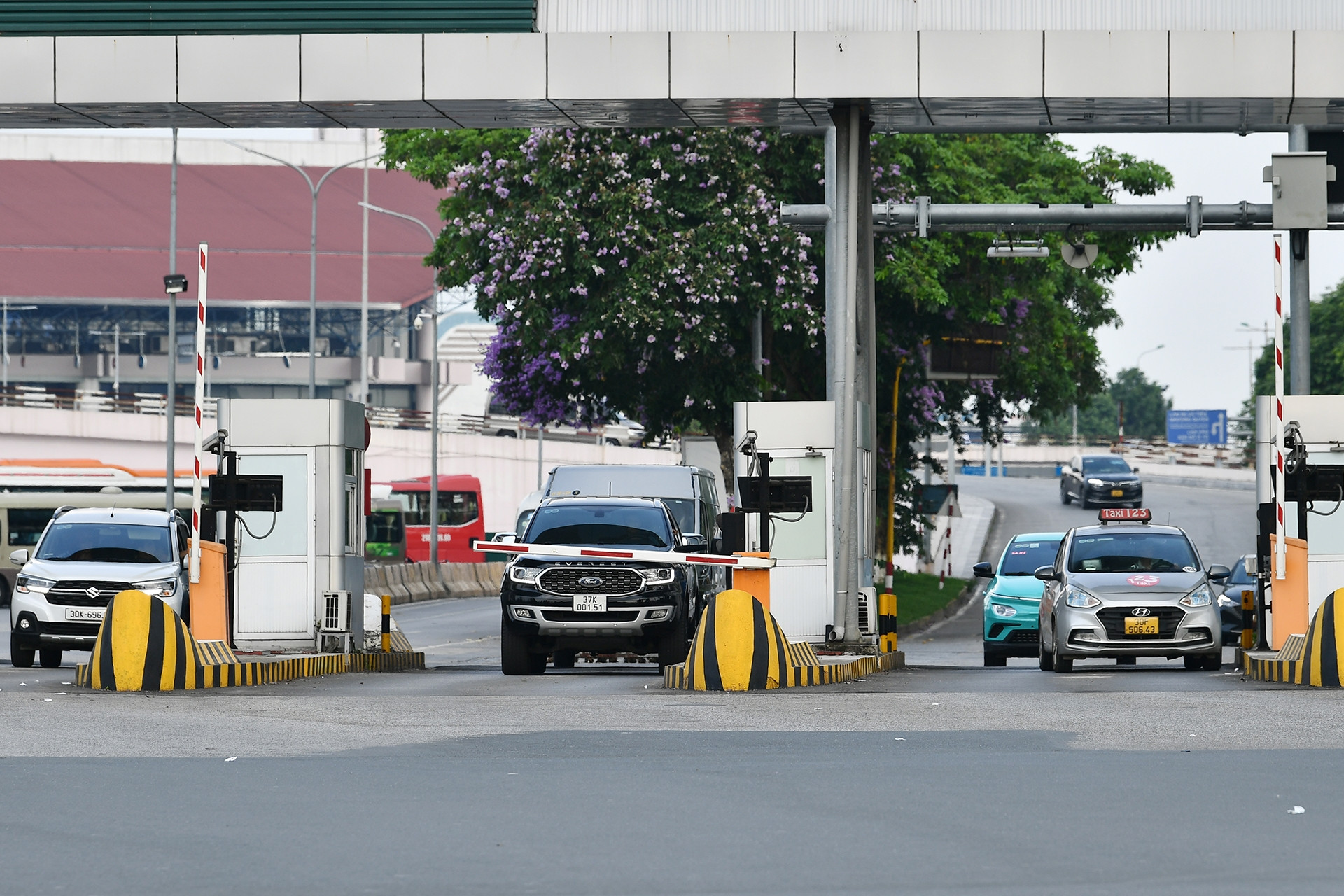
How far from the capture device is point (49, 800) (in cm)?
863

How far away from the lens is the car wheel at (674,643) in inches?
770

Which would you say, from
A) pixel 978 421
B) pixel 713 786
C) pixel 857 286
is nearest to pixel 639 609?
pixel 857 286

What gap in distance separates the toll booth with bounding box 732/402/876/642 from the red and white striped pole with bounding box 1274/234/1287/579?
401cm

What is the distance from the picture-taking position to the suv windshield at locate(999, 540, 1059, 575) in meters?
24.7

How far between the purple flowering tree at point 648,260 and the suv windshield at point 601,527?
1182cm

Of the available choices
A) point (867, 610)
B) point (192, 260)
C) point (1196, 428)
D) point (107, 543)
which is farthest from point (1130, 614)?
point (1196, 428)

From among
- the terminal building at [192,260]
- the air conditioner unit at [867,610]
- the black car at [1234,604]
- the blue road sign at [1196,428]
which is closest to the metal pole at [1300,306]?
the black car at [1234,604]

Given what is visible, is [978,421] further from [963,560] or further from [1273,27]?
[1273,27]

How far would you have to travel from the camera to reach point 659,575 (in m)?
19.6

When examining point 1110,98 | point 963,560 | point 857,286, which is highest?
point 1110,98

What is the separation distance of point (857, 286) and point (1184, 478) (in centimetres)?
7762

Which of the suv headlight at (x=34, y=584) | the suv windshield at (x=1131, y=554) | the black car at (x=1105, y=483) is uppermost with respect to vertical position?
the black car at (x=1105, y=483)

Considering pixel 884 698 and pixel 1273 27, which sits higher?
pixel 1273 27

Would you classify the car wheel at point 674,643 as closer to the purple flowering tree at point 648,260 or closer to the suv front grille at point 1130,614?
the suv front grille at point 1130,614
